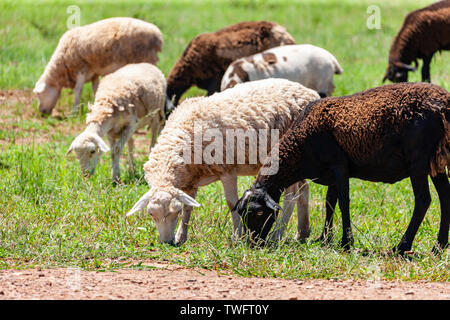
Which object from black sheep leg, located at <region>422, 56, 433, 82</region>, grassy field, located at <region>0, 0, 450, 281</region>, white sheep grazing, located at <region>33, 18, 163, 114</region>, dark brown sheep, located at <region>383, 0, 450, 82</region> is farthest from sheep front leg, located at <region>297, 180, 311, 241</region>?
black sheep leg, located at <region>422, 56, 433, 82</region>

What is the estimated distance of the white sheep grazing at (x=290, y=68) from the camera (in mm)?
11258

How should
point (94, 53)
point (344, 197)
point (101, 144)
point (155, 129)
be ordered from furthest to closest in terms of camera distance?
point (94, 53)
point (155, 129)
point (101, 144)
point (344, 197)

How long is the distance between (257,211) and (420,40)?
9.18 metres

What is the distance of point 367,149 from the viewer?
6.65 metres

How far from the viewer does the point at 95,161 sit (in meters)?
9.38

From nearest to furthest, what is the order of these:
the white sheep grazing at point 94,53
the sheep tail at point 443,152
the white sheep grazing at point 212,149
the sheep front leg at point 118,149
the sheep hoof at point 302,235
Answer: the sheep tail at point 443,152 → the white sheep grazing at point 212,149 → the sheep hoof at point 302,235 → the sheep front leg at point 118,149 → the white sheep grazing at point 94,53

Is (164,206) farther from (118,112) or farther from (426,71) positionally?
(426,71)

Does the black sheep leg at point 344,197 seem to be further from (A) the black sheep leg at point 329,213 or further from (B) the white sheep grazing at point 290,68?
(B) the white sheep grazing at point 290,68

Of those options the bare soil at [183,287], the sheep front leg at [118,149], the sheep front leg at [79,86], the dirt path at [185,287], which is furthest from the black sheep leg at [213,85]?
the dirt path at [185,287]

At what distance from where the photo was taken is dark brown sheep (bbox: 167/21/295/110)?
12961 mm

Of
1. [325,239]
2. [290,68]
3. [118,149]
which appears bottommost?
[325,239]

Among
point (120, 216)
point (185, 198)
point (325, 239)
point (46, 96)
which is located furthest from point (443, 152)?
point (46, 96)

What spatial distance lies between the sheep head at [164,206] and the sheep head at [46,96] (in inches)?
265
